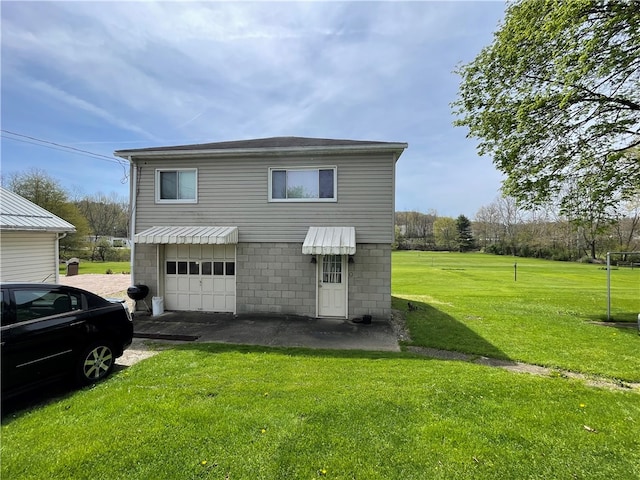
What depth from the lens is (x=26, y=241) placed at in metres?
12.1

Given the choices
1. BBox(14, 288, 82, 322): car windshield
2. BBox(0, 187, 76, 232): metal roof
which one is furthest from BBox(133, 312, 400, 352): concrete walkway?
BBox(0, 187, 76, 232): metal roof

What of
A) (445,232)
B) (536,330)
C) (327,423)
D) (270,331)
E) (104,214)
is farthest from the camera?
(445,232)

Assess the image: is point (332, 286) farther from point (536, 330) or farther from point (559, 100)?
point (559, 100)

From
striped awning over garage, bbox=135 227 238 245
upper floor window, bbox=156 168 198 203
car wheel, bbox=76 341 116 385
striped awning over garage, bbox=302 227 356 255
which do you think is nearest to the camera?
car wheel, bbox=76 341 116 385

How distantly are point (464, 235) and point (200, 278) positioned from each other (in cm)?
7146

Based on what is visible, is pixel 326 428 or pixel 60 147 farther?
pixel 60 147

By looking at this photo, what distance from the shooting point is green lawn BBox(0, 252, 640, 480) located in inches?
124

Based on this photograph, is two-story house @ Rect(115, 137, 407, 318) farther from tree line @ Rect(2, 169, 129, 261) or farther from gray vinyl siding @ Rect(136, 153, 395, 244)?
tree line @ Rect(2, 169, 129, 261)

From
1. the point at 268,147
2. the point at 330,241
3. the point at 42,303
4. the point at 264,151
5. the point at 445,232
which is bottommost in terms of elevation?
the point at 42,303

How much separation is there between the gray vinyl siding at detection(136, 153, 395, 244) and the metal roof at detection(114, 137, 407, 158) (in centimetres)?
37

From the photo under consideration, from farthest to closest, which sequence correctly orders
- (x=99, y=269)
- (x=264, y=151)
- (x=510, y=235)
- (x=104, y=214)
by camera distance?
(x=510, y=235) < (x=104, y=214) < (x=99, y=269) < (x=264, y=151)

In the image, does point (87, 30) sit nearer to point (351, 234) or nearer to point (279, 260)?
point (279, 260)

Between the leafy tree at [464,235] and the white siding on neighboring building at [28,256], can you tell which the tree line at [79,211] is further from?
the leafy tree at [464,235]

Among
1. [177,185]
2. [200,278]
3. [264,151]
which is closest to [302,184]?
[264,151]
